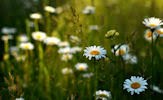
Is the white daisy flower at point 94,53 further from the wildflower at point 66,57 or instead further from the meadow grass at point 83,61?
the wildflower at point 66,57

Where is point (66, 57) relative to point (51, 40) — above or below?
below

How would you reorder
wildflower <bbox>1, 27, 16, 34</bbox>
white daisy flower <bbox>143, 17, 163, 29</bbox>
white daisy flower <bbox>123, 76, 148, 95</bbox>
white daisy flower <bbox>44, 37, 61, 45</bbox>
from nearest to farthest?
white daisy flower <bbox>123, 76, 148, 95</bbox> → white daisy flower <bbox>143, 17, 163, 29</bbox> → white daisy flower <bbox>44, 37, 61, 45</bbox> → wildflower <bbox>1, 27, 16, 34</bbox>

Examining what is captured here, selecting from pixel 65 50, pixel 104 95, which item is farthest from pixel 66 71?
pixel 104 95

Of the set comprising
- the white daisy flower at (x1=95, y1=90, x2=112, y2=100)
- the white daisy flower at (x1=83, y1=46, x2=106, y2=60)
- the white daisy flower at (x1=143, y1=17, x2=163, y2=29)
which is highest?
the white daisy flower at (x1=143, y1=17, x2=163, y2=29)

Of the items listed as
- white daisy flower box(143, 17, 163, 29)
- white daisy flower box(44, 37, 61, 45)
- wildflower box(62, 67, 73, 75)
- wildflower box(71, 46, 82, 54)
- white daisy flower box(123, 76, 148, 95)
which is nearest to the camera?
white daisy flower box(123, 76, 148, 95)

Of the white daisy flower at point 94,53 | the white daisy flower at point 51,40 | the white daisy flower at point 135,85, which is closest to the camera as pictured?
the white daisy flower at point 135,85

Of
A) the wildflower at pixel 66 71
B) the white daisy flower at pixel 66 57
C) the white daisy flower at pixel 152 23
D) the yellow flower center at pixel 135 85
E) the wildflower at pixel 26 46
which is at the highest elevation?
the wildflower at pixel 26 46

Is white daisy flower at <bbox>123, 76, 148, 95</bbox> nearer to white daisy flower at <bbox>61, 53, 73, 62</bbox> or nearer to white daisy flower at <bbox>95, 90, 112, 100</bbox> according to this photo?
white daisy flower at <bbox>95, 90, 112, 100</bbox>

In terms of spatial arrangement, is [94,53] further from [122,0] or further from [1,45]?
[122,0]

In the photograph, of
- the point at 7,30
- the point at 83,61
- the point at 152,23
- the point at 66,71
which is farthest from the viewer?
the point at 7,30

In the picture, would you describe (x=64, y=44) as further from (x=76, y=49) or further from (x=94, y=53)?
(x=94, y=53)

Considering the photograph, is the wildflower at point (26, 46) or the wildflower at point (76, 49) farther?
the wildflower at point (26, 46)

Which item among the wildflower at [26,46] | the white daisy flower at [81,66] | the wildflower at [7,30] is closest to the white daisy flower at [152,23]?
the white daisy flower at [81,66]

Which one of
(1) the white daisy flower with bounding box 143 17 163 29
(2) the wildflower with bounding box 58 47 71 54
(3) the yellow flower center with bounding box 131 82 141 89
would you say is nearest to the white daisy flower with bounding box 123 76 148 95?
(3) the yellow flower center with bounding box 131 82 141 89
